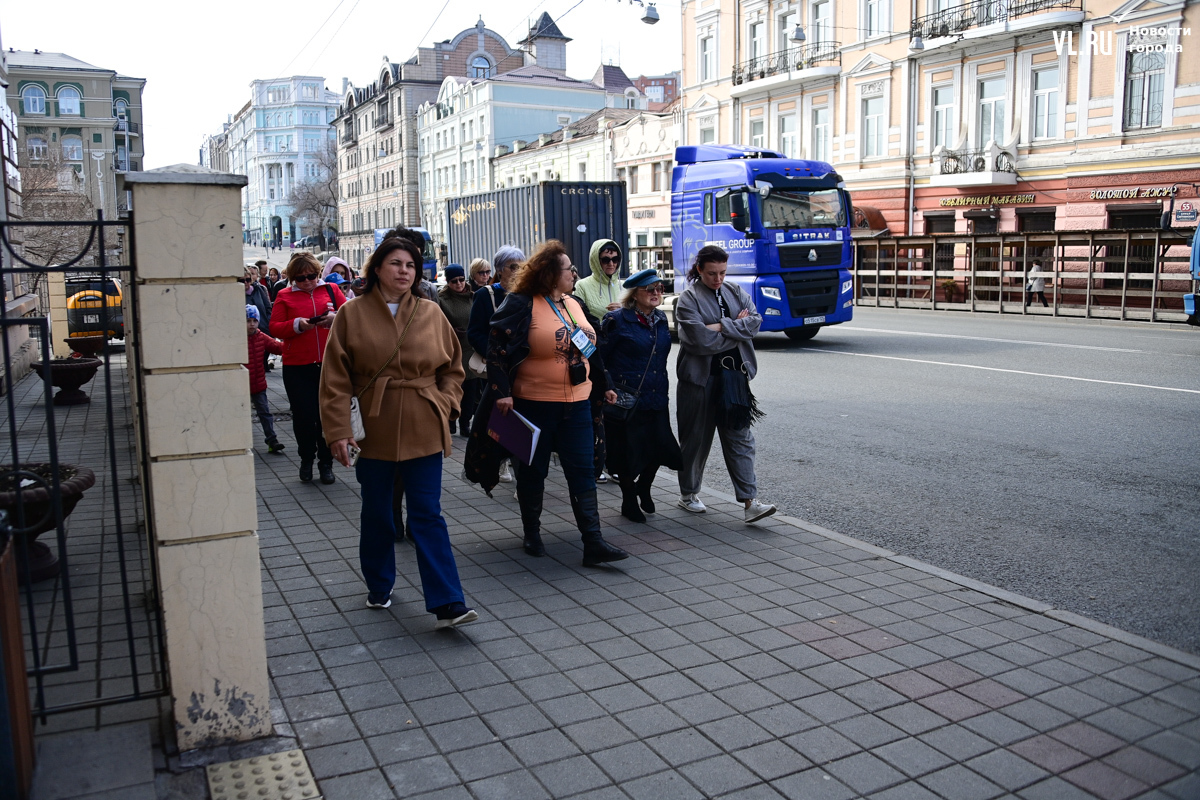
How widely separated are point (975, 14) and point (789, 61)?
28.7ft

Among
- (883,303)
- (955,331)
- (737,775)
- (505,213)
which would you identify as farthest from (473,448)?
(883,303)

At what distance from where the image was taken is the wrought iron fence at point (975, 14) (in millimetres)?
28656

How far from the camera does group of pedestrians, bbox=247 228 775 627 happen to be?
4.75 meters

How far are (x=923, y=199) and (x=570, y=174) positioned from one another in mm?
24756

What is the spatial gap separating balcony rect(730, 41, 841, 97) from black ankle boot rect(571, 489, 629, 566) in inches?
1316

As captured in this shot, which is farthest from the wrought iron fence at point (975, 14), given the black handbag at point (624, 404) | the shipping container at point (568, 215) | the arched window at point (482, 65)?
the arched window at point (482, 65)

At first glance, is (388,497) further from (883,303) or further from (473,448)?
(883,303)

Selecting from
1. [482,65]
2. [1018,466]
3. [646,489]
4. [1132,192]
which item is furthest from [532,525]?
[482,65]

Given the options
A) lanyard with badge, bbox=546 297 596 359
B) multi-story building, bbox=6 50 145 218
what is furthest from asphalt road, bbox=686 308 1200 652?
multi-story building, bbox=6 50 145 218

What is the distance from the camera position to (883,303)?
2977 cm

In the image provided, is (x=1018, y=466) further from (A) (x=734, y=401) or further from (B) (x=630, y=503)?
(B) (x=630, y=503)

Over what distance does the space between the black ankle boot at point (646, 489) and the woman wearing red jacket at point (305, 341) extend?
2.57 metres

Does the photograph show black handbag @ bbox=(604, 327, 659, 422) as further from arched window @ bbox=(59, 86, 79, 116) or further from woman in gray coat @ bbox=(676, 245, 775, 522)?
arched window @ bbox=(59, 86, 79, 116)

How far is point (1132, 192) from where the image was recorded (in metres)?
26.9
